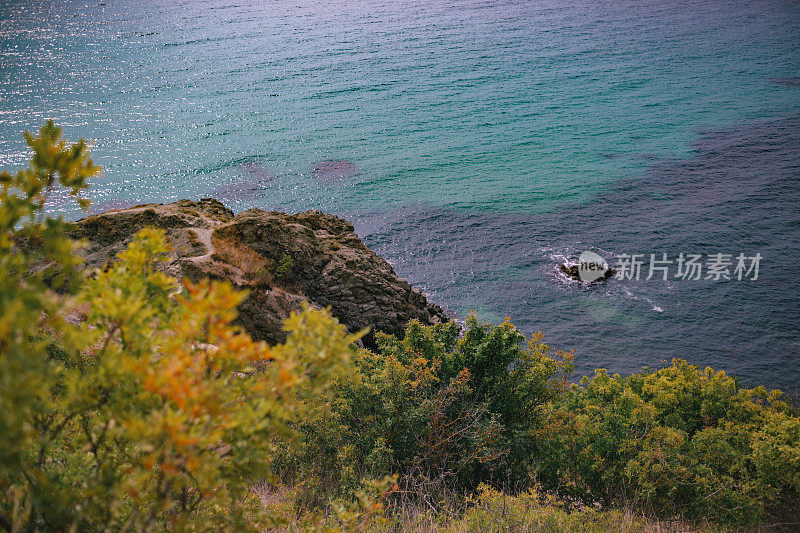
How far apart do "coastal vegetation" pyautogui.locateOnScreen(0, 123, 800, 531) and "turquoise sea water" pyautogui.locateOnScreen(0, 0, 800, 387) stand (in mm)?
4232

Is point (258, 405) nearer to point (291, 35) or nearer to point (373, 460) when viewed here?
point (373, 460)

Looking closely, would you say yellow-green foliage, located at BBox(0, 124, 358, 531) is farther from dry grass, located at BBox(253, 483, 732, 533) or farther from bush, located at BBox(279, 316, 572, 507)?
bush, located at BBox(279, 316, 572, 507)

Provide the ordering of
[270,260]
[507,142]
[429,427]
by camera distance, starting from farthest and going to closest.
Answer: [507,142] → [270,260] → [429,427]

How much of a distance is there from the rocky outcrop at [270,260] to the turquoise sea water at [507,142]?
4.63m

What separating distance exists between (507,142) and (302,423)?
90.5 ft

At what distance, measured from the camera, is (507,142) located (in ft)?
102

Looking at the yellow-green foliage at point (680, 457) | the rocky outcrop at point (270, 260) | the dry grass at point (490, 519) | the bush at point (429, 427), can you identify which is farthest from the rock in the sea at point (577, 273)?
the dry grass at point (490, 519)


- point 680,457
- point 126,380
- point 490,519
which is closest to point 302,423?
point 490,519

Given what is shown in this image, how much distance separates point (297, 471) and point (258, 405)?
518cm

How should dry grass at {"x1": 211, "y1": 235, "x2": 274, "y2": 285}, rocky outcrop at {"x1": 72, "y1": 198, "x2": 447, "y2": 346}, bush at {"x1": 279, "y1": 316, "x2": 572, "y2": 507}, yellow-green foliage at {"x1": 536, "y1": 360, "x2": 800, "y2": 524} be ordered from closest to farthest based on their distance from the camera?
bush at {"x1": 279, "y1": 316, "x2": 572, "y2": 507} → yellow-green foliage at {"x1": 536, "y1": 360, "x2": 800, "y2": 524} → rocky outcrop at {"x1": 72, "y1": 198, "x2": 447, "y2": 346} → dry grass at {"x1": 211, "y1": 235, "x2": 274, "y2": 285}

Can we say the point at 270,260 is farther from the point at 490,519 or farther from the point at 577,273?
the point at 577,273

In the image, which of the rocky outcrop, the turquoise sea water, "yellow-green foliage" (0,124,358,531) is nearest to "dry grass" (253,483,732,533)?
"yellow-green foliage" (0,124,358,531)

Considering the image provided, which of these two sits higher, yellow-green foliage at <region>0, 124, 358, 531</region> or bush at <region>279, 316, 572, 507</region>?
yellow-green foliage at <region>0, 124, 358, 531</region>

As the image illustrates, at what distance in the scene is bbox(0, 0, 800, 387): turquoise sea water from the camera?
17922 mm
